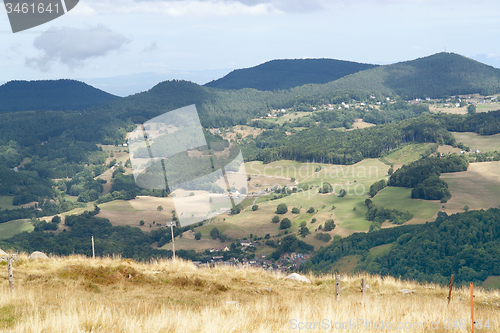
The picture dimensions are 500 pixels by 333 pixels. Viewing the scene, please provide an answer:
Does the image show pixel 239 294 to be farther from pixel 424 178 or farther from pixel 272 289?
pixel 424 178

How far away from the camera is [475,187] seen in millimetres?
92125

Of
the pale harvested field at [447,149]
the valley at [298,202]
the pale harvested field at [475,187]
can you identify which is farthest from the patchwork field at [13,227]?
the pale harvested field at [447,149]

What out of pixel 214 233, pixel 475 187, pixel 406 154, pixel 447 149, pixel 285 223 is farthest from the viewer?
pixel 406 154

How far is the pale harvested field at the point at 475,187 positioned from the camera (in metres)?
82.2

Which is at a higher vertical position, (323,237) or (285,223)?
(285,223)

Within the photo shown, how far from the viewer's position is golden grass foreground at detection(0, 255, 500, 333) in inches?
282

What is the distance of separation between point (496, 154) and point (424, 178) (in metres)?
41.5

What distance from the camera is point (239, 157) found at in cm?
1034

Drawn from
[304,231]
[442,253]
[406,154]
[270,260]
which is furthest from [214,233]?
[406,154]

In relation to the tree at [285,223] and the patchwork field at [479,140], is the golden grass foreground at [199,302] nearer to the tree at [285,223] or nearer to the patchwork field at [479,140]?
the tree at [285,223]

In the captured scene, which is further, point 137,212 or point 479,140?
point 479,140

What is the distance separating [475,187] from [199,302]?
96.3 meters

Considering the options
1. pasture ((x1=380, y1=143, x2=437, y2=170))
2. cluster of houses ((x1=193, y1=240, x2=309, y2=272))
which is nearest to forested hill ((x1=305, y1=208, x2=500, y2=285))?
cluster of houses ((x1=193, y1=240, x2=309, y2=272))

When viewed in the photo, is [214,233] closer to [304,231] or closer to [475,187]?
[304,231]
